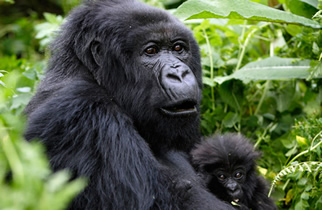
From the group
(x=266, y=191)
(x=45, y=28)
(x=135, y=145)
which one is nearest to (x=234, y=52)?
(x=266, y=191)

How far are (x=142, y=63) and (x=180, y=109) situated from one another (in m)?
0.43

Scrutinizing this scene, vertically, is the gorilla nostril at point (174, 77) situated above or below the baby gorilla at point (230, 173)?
above

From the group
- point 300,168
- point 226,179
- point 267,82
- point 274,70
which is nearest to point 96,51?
point 226,179

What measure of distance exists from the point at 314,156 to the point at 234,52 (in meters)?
2.02

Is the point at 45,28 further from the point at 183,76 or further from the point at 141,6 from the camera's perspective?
the point at 183,76

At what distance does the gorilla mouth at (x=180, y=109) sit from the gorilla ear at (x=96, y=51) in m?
0.60

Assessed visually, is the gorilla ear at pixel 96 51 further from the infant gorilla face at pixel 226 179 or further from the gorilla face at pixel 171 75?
the infant gorilla face at pixel 226 179

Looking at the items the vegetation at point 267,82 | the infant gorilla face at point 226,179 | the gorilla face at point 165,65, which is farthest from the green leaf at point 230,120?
the gorilla face at point 165,65

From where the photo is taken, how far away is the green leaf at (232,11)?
362cm

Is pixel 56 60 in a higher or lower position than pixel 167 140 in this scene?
higher

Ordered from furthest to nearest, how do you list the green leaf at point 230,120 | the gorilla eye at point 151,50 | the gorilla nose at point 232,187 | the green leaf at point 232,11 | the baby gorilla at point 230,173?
1. the green leaf at point 230,120
2. the baby gorilla at point 230,173
3. the gorilla nose at point 232,187
4. the green leaf at point 232,11
5. the gorilla eye at point 151,50

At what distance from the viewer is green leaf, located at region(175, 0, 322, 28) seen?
3.62 meters

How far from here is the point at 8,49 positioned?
27.4ft

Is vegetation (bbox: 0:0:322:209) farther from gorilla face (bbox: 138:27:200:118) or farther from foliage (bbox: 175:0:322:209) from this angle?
gorilla face (bbox: 138:27:200:118)
